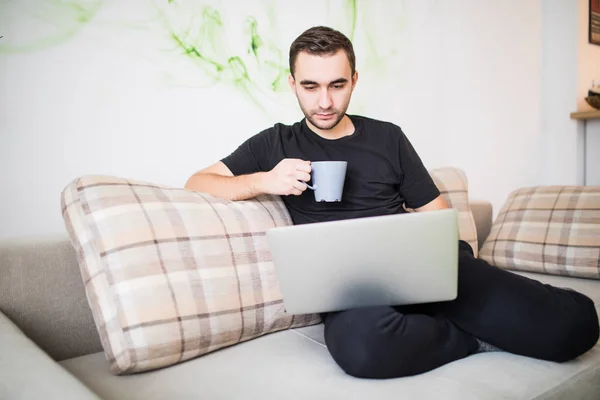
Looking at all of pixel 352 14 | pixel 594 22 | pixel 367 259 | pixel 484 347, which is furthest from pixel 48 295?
pixel 594 22

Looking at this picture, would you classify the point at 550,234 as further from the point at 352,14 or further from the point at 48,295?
the point at 48,295

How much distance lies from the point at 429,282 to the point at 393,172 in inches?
24.1

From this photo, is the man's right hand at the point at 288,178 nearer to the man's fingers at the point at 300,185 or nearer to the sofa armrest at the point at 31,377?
the man's fingers at the point at 300,185

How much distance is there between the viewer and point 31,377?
0.69 meters

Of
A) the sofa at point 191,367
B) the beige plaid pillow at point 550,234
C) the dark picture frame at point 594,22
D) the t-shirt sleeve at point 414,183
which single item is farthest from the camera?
the dark picture frame at point 594,22

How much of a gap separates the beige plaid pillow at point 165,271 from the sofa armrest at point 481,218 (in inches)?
46.1

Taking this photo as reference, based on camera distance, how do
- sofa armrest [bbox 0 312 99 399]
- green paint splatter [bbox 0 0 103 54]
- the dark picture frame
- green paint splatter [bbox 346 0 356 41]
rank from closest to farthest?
sofa armrest [bbox 0 312 99 399] < green paint splatter [bbox 0 0 103 54] < green paint splatter [bbox 346 0 356 41] < the dark picture frame

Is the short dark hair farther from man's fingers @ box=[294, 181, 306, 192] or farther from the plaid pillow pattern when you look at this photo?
the plaid pillow pattern

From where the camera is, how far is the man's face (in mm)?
1341

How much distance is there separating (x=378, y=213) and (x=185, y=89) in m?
0.80

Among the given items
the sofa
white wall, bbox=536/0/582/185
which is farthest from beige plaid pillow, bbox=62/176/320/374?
white wall, bbox=536/0/582/185

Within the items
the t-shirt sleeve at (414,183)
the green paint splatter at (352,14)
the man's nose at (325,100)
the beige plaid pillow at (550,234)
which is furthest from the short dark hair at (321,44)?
the beige plaid pillow at (550,234)

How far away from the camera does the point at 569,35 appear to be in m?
3.06

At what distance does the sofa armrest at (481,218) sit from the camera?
2.07m
